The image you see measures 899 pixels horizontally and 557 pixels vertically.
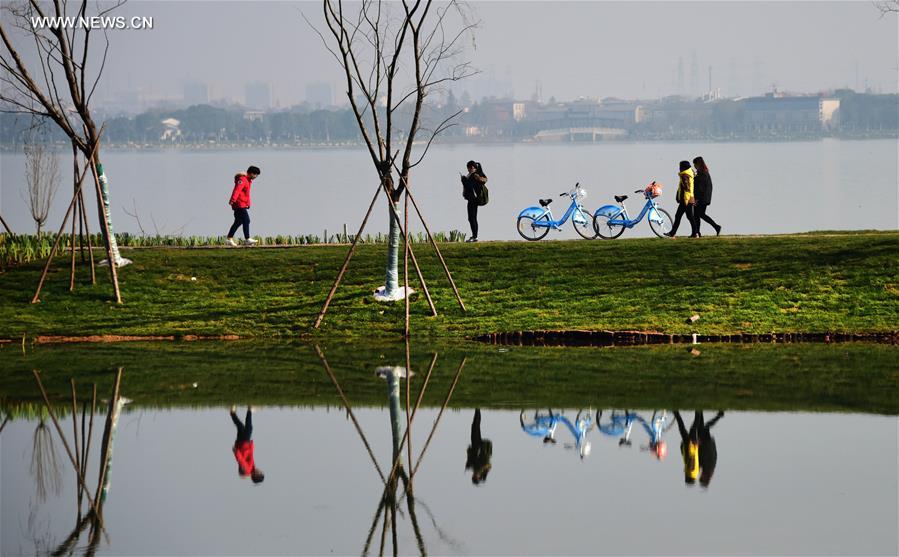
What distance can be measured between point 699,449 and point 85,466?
21.9 ft

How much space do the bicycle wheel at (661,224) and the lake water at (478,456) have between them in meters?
7.88

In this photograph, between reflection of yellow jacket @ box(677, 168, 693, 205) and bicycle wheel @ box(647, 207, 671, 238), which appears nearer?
reflection of yellow jacket @ box(677, 168, 693, 205)

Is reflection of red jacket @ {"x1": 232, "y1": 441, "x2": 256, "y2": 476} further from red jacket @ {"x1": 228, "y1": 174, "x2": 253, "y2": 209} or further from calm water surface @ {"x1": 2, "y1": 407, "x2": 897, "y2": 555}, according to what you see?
red jacket @ {"x1": 228, "y1": 174, "x2": 253, "y2": 209}

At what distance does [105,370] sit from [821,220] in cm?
4742

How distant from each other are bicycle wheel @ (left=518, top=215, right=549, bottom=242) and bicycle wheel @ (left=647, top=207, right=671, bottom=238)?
232 cm

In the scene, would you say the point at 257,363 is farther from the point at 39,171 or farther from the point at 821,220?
the point at 821,220

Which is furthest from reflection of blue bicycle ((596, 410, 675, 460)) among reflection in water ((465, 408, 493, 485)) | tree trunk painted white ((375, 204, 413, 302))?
tree trunk painted white ((375, 204, 413, 302))

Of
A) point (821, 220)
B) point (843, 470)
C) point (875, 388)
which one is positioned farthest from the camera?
point (821, 220)

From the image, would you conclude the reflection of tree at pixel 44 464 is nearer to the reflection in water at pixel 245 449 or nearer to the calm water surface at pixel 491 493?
the calm water surface at pixel 491 493

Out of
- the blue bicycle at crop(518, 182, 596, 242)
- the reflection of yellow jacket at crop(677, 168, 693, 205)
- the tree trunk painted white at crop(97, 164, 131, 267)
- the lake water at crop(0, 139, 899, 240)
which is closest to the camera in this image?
the tree trunk painted white at crop(97, 164, 131, 267)

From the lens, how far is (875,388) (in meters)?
19.3

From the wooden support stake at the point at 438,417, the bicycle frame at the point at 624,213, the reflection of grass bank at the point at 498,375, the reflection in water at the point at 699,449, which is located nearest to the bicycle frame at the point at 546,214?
the bicycle frame at the point at 624,213

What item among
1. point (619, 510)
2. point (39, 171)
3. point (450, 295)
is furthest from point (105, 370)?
point (39, 171)

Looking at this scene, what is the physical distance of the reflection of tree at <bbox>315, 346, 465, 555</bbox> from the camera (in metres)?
13.2
